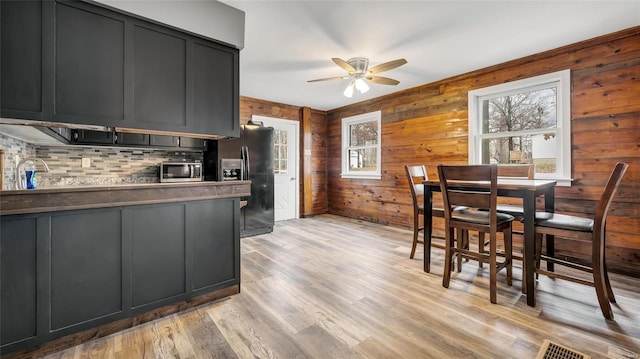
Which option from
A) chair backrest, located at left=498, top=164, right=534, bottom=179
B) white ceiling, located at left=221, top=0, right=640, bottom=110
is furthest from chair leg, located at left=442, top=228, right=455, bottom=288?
white ceiling, located at left=221, top=0, right=640, bottom=110

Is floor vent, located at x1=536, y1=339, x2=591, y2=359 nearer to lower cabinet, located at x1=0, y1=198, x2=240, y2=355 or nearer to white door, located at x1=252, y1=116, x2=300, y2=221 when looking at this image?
lower cabinet, located at x1=0, y1=198, x2=240, y2=355

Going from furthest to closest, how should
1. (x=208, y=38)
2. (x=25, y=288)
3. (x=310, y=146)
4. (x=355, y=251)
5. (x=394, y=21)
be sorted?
(x=310, y=146)
(x=355, y=251)
(x=394, y=21)
(x=208, y=38)
(x=25, y=288)

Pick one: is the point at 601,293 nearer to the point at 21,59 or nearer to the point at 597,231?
A: the point at 597,231

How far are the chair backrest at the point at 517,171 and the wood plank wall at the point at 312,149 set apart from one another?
3609 millimetres

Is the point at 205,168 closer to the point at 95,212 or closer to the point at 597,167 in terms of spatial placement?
the point at 95,212

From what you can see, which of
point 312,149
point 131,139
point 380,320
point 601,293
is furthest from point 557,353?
point 312,149

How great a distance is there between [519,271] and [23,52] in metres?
4.31

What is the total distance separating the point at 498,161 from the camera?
12.2 ft

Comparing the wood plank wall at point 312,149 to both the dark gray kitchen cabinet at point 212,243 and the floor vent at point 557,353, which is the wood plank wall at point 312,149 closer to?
the dark gray kitchen cabinet at point 212,243

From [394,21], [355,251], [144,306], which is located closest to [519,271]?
[355,251]

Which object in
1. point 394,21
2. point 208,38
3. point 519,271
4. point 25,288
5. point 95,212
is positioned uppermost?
point 394,21

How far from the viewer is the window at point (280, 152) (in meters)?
5.54

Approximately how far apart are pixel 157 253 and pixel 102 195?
53 centimetres

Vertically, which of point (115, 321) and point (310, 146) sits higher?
point (310, 146)
